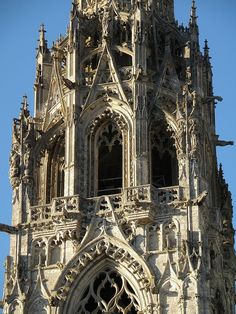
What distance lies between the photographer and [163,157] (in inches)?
1567

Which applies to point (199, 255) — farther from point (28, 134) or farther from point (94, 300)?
point (28, 134)

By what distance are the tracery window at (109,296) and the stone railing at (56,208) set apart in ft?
6.81

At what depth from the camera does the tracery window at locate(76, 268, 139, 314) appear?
36219 millimetres

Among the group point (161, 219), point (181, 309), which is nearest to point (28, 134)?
point (161, 219)

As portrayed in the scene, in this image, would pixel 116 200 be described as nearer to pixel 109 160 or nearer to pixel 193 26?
pixel 109 160

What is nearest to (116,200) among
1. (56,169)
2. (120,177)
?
(120,177)

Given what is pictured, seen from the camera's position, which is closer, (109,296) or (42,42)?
(109,296)

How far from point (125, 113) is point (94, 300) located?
6033mm

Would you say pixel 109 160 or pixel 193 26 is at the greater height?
pixel 193 26

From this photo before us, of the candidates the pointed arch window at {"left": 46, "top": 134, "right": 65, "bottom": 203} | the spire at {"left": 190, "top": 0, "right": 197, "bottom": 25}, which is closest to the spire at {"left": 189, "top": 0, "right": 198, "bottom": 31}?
the spire at {"left": 190, "top": 0, "right": 197, "bottom": 25}

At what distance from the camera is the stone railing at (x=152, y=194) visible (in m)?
37.2

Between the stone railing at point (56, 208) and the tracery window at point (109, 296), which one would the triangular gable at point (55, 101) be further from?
the tracery window at point (109, 296)

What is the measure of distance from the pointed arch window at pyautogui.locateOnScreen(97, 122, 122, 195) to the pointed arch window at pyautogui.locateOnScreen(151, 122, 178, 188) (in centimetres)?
104

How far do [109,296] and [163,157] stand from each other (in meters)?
5.17
